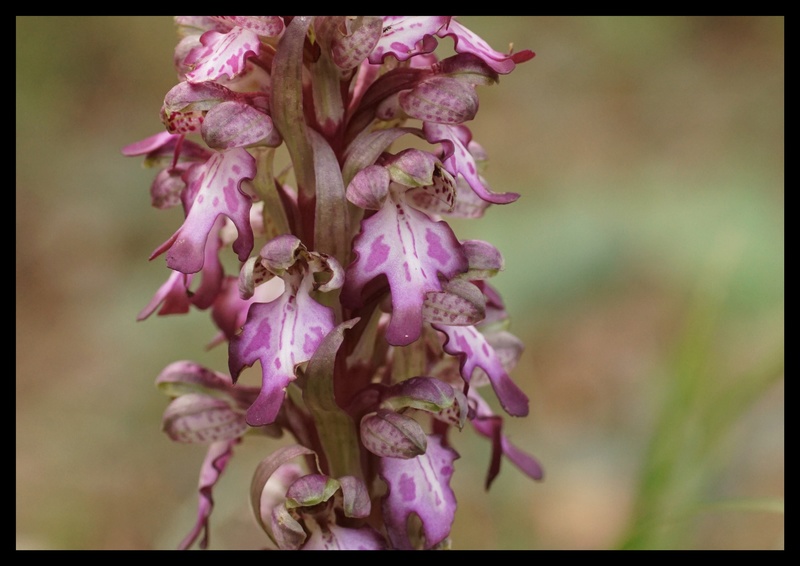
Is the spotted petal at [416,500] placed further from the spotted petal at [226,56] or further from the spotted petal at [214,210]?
the spotted petal at [226,56]

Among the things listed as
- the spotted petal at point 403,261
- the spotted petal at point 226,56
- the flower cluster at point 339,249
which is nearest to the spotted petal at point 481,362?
the flower cluster at point 339,249

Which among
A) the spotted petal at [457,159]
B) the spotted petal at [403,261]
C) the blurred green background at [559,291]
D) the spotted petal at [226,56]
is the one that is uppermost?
the spotted petal at [226,56]

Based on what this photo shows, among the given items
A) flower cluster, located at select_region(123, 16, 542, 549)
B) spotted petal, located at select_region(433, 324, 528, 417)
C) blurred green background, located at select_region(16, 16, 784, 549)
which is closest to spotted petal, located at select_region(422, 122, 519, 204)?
flower cluster, located at select_region(123, 16, 542, 549)

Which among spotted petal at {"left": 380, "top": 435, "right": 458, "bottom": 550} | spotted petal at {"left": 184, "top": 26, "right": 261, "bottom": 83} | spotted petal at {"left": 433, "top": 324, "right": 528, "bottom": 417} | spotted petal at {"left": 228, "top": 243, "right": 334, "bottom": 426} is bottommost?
spotted petal at {"left": 380, "top": 435, "right": 458, "bottom": 550}

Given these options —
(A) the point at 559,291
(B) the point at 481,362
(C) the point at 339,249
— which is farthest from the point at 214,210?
(A) the point at 559,291

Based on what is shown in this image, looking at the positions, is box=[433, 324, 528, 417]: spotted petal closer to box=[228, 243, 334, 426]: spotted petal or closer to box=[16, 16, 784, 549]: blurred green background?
box=[228, 243, 334, 426]: spotted petal

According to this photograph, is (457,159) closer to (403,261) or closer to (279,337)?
(403,261)
